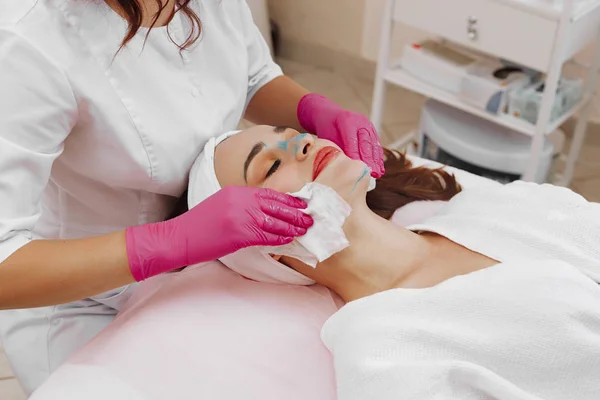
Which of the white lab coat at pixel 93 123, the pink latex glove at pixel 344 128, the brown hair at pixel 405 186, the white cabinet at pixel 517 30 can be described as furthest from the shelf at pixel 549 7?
the white lab coat at pixel 93 123

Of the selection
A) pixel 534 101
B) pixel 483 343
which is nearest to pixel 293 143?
pixel 483 343

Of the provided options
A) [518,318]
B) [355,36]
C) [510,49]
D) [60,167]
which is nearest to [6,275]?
[60,167]

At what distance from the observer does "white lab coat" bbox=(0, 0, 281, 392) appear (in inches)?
40.5

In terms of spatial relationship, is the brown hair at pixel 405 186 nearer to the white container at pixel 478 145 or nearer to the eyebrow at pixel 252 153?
the eyebrow at pixel 252 153

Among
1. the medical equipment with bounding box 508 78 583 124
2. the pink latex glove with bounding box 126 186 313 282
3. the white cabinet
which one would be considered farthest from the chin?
the medical equipment with bounding box 508 78 583 124

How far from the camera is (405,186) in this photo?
1569 millimetres

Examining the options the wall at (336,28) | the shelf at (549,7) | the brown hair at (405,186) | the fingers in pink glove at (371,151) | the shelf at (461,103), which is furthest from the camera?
the wall at (336,28)

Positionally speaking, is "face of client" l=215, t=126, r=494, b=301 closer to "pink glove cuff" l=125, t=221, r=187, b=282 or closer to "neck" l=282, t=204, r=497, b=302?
"neck" l=282, t=204, r=497, b=302

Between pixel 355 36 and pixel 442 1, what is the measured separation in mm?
1128

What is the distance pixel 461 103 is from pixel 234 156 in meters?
1.10

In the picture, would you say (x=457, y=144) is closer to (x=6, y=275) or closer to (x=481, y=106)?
(x=481, y=106)

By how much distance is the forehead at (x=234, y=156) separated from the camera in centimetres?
127

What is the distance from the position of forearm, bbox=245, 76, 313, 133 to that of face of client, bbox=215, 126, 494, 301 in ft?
0.88

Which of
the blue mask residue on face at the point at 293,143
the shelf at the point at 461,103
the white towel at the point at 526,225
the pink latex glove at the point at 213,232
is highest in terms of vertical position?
the blue mask residue on face at the point at 293,143
